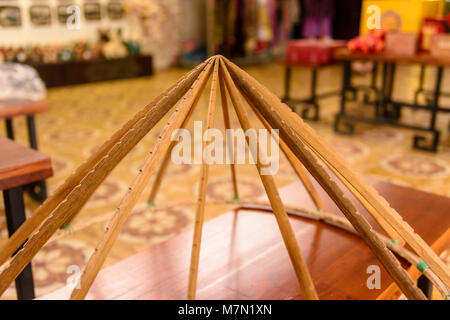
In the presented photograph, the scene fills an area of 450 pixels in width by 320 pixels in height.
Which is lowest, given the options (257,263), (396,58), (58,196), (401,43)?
(257,263)

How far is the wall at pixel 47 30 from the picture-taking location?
226 inches

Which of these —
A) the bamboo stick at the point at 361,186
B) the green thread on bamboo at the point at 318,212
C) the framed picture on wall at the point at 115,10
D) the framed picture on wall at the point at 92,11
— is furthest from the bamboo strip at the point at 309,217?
the framed picture on wall at the point at 115,10

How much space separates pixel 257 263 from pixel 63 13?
5882 mm

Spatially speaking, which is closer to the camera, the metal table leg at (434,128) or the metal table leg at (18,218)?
the metal table leg at (18,218)

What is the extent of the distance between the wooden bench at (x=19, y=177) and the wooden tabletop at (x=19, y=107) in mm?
1071

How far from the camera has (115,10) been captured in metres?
Result: 6.64

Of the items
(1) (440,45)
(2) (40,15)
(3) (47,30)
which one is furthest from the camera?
(3) (47,30)

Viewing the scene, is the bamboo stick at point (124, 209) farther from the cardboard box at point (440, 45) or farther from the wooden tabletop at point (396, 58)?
the cardboard box at point (440, 45)

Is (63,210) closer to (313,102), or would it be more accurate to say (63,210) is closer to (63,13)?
(313,102)

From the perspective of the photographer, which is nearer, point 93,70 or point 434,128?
point 434,128

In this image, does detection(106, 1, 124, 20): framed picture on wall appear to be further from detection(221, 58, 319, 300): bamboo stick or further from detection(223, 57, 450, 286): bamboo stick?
detection(221, 58, 319, 300): bamboo stick

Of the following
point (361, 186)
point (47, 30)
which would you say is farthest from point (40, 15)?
point (361, 186)

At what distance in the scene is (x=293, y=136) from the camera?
0.67 m
